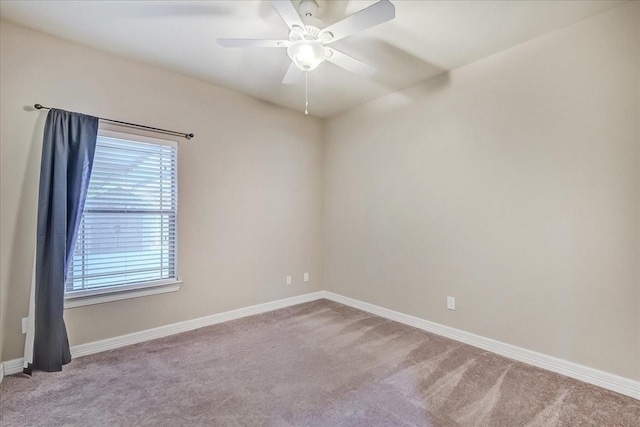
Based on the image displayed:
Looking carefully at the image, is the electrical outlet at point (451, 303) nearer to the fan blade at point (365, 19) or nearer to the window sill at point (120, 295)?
the fan blade at point (365, 19)

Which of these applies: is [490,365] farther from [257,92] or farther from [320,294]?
[257,92]

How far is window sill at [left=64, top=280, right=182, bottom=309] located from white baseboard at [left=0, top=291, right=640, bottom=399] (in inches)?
14.4

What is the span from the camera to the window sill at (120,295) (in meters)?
2.66

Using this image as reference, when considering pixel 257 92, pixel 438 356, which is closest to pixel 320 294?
pixel 438 356

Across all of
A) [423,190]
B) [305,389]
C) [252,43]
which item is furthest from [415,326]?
[252,43]

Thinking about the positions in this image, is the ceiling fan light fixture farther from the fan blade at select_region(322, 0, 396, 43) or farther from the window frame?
the window frame

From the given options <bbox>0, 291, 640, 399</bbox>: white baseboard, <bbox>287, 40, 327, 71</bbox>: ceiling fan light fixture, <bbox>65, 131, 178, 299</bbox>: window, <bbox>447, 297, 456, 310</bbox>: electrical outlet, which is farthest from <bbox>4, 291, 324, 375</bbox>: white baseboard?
<bbox>287, 40, 327, 71</bbox>: ceiling fan light fixture

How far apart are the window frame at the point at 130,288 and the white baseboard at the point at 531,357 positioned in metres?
2.46

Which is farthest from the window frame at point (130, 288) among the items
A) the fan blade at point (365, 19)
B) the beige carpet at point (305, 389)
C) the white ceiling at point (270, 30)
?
the fan blade at point (365, 19)

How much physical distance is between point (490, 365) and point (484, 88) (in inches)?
98.3

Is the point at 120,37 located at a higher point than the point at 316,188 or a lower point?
higher

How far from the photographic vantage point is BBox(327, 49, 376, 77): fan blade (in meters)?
2.26

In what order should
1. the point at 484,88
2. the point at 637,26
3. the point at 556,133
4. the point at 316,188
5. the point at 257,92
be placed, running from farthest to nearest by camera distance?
the point at 316,188 → the point at 257,92 → the point at 484,88 → the point at 556,133 → the point at 637,26

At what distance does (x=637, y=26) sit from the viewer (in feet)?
7.04
